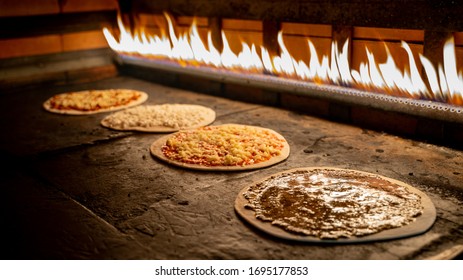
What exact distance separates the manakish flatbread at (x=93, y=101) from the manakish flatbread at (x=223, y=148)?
5.81 ft

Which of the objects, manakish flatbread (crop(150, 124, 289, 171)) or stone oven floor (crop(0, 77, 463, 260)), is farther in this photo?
manakish flatbread (crop(150, 124, 289, 171))

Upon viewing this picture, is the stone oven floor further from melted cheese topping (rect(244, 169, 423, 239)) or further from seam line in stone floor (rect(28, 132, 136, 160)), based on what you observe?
melted cheese topping (rect(244, 169, 423, 239))

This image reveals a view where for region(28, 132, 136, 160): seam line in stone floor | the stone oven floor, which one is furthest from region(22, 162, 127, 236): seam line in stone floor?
region(28, 132, 136, 160): seam line in stone floor

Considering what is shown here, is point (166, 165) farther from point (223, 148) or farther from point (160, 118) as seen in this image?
point (160, 118)

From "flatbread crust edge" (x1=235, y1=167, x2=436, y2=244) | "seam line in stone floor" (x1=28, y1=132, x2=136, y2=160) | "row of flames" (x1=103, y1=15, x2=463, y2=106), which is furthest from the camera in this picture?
"seam line in stone floor" (x1=28, y1=132, x2=136, y2=160)

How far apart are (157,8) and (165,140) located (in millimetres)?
3904

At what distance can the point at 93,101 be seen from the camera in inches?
273

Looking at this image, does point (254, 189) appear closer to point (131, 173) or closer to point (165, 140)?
point (131, 173)

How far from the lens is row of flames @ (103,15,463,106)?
4.84 meters

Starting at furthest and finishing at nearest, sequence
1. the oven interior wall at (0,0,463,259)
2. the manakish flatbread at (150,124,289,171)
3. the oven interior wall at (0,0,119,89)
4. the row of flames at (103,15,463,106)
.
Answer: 1. the oven interior wall at (0,0,119,89)
2. the row of flames at (103,15,463,106)
3. the manakish flatbread at (150,124,289,171)
4. the oven interior wall at (0,0,463,259)

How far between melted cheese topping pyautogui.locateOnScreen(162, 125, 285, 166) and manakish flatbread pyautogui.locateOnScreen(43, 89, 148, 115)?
72.9 inches

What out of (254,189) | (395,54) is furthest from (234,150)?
(395,54)

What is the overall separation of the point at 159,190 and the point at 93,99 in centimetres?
346

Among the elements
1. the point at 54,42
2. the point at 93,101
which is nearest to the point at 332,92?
the point at 93,101
